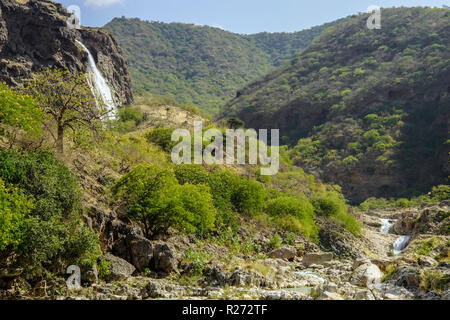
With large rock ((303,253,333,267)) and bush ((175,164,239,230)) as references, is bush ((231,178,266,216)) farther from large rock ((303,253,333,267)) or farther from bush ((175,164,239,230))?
large rock ((303,253,333,267))

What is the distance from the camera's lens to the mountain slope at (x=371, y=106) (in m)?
74.9

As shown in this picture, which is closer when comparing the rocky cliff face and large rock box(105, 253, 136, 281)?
large rock box(105, 253, 136, 281)

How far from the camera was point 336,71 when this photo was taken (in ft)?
326

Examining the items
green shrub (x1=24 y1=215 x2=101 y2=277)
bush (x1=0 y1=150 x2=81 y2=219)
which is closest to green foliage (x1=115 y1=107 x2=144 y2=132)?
bush (x1=0 y1=150 x2=81 y2=219)

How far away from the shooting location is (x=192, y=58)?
146 metres

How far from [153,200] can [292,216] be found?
660 inches

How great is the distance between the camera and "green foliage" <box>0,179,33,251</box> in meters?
12.0

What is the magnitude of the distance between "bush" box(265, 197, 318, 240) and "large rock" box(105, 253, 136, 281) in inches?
726

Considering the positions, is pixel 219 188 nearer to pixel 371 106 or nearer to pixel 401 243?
pixel 401 243

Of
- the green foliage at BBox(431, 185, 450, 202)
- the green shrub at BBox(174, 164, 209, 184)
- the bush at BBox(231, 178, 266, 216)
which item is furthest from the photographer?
the green foliage at BBox(431, 185, 450, 202)

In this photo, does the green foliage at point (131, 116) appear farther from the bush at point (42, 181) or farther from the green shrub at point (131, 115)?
the bush at point (42, 181)

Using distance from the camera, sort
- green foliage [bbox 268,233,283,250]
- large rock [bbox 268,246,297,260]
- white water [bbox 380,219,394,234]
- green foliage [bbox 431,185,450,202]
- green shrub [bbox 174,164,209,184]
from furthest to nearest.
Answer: green foliage [bbox 431,185,450,202], white water [bbox 380,219,394,234], green foliage [bbox 268,233,283,250], green shrub [bbox 174,164,209,184], large rock [bbox 268,246,297,260]

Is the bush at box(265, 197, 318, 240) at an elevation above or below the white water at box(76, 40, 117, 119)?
below

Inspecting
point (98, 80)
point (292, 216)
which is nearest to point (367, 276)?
point (292, 216)
